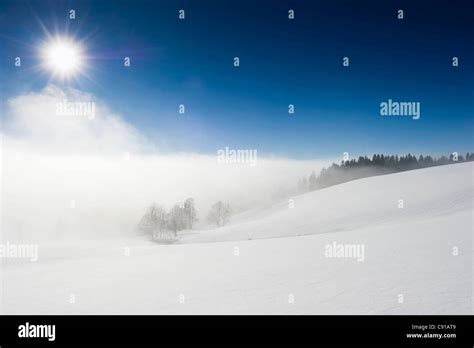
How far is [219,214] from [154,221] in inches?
649

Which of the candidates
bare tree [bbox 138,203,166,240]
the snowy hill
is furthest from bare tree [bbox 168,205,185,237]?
the snowy hill

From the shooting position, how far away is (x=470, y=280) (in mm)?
7676

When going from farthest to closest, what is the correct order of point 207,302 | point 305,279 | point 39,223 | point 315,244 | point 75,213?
→ point 75,213, point 39,223, point 315,244, point 305,279, point 207,302

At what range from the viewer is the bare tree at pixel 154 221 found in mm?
56531

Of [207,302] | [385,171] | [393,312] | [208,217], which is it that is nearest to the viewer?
[393,312]

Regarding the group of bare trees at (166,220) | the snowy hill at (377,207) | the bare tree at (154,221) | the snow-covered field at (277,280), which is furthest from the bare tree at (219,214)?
the snow-covered field at (277,280)

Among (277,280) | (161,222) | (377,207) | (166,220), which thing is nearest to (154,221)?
(161,222)

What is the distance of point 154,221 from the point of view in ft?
185

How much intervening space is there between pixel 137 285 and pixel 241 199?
Answer: 9036 centimetres

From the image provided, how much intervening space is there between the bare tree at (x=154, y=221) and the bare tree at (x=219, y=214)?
41.3 ft

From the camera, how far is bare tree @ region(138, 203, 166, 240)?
56531mm

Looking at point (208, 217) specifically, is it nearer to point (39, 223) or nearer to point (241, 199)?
point (241, 199)

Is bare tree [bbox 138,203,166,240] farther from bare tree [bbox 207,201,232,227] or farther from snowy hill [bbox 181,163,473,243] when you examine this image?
snowy hill [bbox 181,163,473,243]
